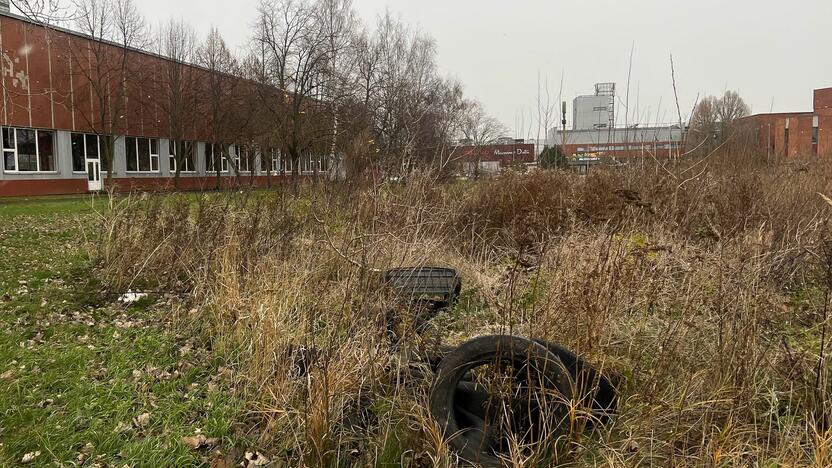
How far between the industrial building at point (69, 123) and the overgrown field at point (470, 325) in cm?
1557

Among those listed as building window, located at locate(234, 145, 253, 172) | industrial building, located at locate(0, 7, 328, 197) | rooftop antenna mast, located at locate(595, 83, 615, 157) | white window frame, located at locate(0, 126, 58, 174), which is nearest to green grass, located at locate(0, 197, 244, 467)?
building window, located at locate(234, 145, 253, 172)

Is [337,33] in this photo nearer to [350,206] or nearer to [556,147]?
[556,147]

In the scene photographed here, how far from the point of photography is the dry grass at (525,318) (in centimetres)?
275

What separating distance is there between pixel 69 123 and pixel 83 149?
1.68m

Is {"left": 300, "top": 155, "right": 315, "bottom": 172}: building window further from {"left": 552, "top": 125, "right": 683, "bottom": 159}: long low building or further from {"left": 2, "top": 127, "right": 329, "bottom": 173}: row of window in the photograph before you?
{"left": 2, "top": 127, "right": 329, "bottom": 173}: row of window

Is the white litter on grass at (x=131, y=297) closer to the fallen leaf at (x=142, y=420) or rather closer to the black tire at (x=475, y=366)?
the fallen leaf at (x=142, y=420)

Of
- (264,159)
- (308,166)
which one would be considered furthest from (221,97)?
(308,166)

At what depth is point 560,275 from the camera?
395 cm

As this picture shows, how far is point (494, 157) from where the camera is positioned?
1150 cm

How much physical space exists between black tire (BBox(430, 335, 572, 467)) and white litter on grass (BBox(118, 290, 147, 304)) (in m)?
3.81

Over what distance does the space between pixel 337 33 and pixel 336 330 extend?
29.7m

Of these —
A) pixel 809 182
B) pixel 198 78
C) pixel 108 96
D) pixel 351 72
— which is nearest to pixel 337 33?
pixel 351 72

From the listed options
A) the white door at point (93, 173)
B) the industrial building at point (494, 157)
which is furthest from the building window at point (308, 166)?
the white door at point (93, 173)

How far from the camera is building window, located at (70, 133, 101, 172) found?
1078 inches
